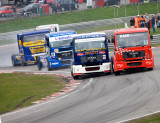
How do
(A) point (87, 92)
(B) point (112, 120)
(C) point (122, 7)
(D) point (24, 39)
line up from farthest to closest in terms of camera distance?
1. (C) point (122, 7)
2. (D) point (24, 39)
3. (A) point (87, 92)
4. (B) point (112, 120)

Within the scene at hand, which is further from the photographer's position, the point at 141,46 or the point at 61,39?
the point at 61,39

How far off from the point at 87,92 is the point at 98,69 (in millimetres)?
3996

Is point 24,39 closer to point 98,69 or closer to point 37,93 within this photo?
point 98,69

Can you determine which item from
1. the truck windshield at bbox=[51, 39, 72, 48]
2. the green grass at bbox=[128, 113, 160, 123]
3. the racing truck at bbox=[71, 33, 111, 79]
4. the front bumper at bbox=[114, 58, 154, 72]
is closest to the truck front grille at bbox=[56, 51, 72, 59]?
the truck windshield at bbox=[51, 39, 72, 48]

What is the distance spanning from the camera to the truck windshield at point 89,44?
61.7 ft

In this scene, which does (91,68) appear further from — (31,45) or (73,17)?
(73,17)

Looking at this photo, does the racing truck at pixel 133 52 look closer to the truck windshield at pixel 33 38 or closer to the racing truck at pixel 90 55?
the racing truck at pixel 90 55

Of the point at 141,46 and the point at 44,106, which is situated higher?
the point at 141,46

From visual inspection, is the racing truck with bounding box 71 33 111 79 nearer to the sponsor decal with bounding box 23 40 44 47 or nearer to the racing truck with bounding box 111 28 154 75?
the racing truck with bounding box 111 28 154 75

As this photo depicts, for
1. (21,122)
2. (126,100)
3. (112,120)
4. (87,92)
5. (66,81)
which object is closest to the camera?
(112,120)

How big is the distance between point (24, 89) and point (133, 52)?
509cm

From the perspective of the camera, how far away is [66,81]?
19.0 m

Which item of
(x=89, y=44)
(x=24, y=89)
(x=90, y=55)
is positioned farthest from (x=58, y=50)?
(x=24, y=89)

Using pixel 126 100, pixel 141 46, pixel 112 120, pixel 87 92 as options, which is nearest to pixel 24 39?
pixel 141 46
